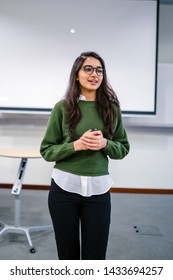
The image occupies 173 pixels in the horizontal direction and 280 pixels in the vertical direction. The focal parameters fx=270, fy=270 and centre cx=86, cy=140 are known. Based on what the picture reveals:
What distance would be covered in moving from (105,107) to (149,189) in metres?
2.95

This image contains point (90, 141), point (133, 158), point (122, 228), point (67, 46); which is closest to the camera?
point (90, 141)

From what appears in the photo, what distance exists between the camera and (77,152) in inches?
46.8

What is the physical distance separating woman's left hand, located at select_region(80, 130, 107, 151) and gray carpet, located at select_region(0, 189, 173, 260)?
140 centimetres

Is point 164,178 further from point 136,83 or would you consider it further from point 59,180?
point 59,180

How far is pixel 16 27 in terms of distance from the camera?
339 centimetres

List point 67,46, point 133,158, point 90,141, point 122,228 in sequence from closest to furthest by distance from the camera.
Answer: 1. point 90,141
2. point 122,228
3. point 67,46
4. point 133,158

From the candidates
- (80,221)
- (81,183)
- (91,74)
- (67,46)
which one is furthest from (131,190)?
(91,74)

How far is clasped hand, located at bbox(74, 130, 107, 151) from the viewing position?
3.58 feet

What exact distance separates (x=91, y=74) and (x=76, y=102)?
14cm

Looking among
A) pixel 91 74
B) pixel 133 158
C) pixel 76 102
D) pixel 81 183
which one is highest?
pixel 91 74

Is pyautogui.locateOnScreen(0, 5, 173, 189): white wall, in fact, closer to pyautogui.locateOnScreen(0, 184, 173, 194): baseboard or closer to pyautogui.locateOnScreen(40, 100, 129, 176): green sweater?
pyautogui.locateOnScreen(0, 184, 173, 194): baseboard

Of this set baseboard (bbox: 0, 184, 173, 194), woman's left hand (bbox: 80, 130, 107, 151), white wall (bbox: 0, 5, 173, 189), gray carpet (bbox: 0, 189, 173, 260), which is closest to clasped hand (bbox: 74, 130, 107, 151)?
woman's left hand (bbox: 80, 130, 107, 151)

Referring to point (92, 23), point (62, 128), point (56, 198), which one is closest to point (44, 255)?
point (56, 198)

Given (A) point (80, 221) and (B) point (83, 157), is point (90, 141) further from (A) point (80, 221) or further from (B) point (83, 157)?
(A) point (80, 221)
